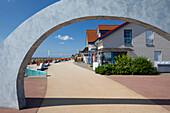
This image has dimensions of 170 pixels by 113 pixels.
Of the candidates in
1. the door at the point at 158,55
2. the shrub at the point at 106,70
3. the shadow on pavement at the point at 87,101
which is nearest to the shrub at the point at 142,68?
the shrub at the point at 106,70

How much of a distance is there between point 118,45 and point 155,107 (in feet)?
43.4

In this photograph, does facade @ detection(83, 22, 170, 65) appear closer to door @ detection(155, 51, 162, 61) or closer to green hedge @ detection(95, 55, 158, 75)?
door @ detection(155, 51, 162, 61)

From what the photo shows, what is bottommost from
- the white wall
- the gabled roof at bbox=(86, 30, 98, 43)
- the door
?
the door

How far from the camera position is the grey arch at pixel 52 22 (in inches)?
158

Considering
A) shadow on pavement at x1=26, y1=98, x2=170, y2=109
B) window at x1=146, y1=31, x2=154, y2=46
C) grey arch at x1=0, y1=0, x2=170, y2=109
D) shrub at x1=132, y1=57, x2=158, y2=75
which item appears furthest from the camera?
window at x1=146, y1=31, x2=154, y2=46

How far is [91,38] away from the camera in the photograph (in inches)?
1073

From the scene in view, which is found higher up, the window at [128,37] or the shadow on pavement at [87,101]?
the window at [128,37]

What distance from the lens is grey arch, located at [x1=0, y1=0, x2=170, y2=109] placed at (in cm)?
400

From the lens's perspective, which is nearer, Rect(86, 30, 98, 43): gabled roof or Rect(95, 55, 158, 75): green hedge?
Rect(95, 55, 158, 75): green hedge

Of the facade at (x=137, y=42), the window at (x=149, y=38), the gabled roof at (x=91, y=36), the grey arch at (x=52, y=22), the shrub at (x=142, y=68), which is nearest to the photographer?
the grey arch at (x=52, y=22)

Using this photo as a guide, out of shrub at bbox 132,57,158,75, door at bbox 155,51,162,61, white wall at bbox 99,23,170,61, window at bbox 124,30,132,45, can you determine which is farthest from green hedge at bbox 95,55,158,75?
door at bbox 155,51,162,61

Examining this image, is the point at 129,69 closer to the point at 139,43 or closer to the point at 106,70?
the point at 106,70

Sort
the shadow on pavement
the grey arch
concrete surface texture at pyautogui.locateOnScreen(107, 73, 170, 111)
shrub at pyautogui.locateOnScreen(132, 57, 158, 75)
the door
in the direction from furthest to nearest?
1. the door
2. shrub at pyautogui.locateOnScreen(132, 57, 158, 75)
3. concrete surface texture at pyautogui.locateOnScreen(107, 73, 170, 111)
4. the shadow on pavement
5. the grey arch

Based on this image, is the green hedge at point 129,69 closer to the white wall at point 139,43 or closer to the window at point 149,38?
the white wall at point 139,43
